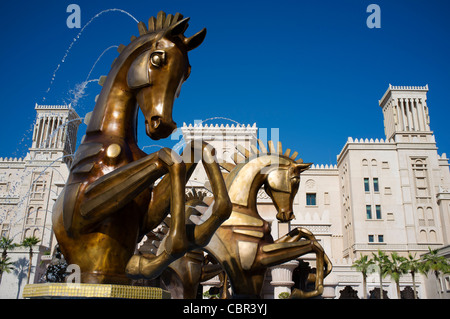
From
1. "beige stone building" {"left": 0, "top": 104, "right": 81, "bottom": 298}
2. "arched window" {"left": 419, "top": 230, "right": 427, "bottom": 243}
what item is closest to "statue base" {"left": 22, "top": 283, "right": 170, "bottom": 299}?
"beige stone building" {"left": 0, "top": 104, "right": 81, "bottom": 298}

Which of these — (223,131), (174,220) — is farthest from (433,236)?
(174,220)

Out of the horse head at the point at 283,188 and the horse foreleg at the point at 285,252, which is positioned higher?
the horse head at the point at 283,188

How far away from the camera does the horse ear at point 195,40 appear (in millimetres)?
3176

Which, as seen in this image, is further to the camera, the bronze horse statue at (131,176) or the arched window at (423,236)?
the arched window at (423,236)

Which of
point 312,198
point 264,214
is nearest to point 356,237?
point 312,198

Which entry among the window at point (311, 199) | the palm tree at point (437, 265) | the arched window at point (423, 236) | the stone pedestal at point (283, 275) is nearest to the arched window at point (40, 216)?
the window at point (311, 199)

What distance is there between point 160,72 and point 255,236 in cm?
393

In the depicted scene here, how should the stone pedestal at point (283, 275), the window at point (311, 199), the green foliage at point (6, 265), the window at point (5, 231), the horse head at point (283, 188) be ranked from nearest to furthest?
the horse head at point (283, 188)
the stone pedestal at point (283, 275)
the green foliage at point (6, 265)
the window at point (311, 199)
the window at point (5, 231)

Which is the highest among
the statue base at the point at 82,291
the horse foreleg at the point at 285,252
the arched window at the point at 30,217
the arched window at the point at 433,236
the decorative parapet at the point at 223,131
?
the decorative parapet at the point at 223,131

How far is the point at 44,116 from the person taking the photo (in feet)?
214

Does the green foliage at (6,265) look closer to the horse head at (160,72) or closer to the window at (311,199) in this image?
the horse head at (160,72)

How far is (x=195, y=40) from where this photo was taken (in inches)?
126

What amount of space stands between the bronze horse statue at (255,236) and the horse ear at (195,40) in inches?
138
